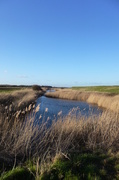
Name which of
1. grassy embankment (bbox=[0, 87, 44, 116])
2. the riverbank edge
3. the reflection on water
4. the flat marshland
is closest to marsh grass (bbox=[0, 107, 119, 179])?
the flat marshland

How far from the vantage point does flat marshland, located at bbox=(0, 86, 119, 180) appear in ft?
11.3

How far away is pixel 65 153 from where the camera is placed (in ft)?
14.6

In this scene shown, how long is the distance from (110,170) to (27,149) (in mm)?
2323

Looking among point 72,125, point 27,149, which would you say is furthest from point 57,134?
point 27,149

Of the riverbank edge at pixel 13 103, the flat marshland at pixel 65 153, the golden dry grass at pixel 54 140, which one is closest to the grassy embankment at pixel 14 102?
the riverbank edge at pixel 13 103

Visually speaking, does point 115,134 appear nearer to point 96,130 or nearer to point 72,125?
point 96,130

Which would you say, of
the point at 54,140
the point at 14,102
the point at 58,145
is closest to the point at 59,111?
the point at 14,102

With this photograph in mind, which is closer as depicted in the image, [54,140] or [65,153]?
[65,153]

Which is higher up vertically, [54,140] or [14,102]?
[14,102]

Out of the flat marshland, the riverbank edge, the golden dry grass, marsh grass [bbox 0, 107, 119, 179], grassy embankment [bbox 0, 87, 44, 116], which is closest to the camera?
the flat marshland

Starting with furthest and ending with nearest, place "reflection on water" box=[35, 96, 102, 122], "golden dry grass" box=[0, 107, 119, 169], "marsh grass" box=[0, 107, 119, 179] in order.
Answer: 1. "reflection on water" box=[35, 96, 102, 122]
2. "golden dry grass" box=[0, 107, 119, 169]
3. "marsh grass" box=[0, 107, 119, 179]

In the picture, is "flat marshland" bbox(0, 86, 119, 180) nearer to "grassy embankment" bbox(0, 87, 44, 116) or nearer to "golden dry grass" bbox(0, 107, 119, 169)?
"golden dry grass" bbox(0, 107, 119, 169)

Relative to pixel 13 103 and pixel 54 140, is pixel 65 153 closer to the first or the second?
pixel 54 140

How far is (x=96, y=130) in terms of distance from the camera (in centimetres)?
584
